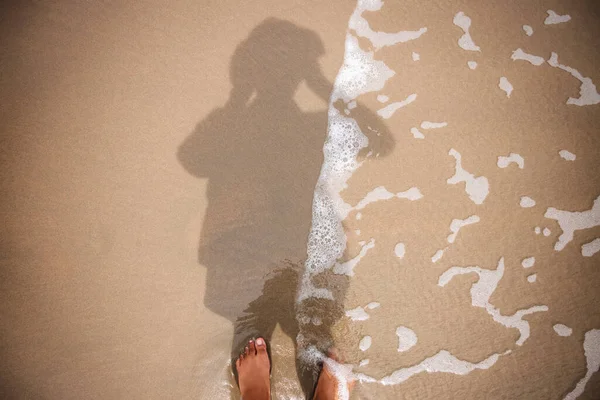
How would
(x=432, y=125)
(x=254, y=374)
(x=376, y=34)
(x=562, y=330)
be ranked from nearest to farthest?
(x=254, y=374), (x=562, y=330), (x=432, y=125), (x=376, y=34)

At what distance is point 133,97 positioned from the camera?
87.7 inches

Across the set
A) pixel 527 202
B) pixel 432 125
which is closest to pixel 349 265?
pixel 432 125

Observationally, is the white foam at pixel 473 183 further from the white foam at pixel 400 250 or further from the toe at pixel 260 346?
the toe at pixel 260 346

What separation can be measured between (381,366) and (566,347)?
1291mm

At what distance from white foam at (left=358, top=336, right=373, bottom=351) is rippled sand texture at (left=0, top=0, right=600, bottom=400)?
0.05ft

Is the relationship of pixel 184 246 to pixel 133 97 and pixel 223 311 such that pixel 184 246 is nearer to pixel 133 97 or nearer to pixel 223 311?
pixel 223 311

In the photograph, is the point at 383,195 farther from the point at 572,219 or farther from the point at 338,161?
the point at 572,219

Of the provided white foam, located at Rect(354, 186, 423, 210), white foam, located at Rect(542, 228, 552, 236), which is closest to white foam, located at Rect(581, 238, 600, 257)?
white foam, located at Rect(542, 228, 552, 236)

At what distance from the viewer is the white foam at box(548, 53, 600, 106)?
7.39ft

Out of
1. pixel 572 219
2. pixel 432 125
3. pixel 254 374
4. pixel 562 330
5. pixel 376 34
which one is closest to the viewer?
pixel 254 374

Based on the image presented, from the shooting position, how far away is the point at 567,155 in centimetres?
219

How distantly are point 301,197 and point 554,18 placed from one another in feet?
8.30

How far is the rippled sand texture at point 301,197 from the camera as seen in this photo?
202 centimetres

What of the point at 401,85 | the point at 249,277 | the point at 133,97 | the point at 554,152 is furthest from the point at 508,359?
the point at 133,97
